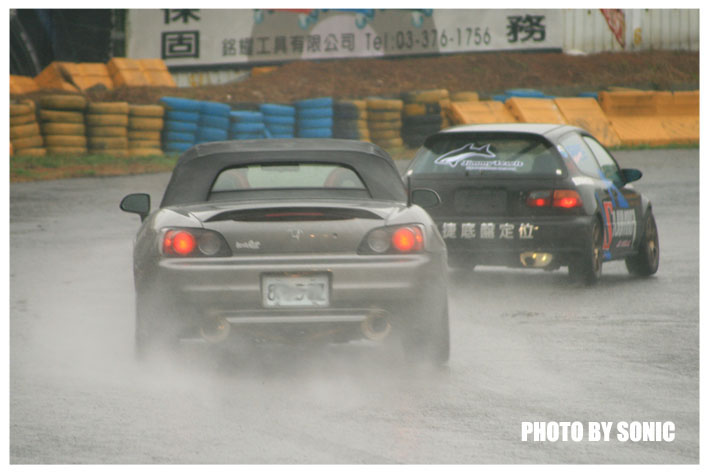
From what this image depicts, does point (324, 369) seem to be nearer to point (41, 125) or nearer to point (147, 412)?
point (147, 412)

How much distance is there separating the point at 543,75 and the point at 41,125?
62.6 feet

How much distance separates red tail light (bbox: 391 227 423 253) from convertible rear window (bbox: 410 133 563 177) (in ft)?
14.7

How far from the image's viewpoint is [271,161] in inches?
313

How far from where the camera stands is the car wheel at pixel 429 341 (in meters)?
7.26

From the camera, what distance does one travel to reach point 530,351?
331 inches

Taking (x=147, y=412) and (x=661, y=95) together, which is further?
(x=661, y=95)

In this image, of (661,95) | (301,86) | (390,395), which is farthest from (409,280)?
(301,86)

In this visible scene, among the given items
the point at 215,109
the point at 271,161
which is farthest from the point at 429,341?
the point at 215,109

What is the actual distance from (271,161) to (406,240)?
1.21 metres

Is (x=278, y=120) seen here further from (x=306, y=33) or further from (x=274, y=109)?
(x=306, y=33)

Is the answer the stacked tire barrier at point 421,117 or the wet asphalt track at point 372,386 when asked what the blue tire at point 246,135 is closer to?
the stacked tire barrier at point 421,117

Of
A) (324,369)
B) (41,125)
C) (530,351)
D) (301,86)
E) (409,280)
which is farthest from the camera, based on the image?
(301,86)

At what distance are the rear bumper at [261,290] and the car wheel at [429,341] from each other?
22 cm
